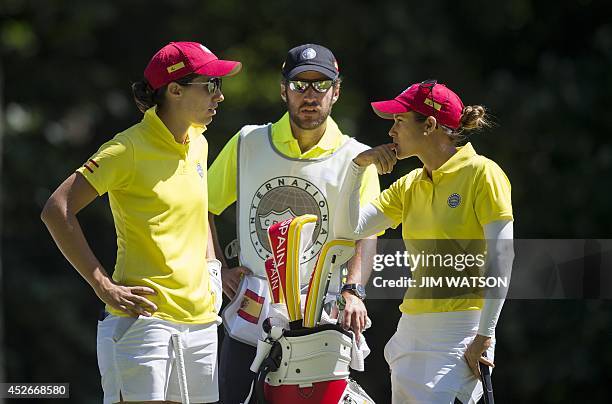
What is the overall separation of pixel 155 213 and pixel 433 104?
103cm

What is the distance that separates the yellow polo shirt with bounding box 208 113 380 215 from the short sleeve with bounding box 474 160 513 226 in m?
0.65

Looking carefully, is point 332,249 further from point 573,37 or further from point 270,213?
point 573,37

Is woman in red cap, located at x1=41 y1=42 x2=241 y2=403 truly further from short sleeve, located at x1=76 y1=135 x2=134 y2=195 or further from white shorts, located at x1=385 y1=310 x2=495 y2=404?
white shorts, located at x1=385 y1=310 x2=495 y2=404

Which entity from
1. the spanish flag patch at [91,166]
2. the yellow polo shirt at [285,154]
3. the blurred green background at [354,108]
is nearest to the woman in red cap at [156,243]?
the spanish flag patch at [91,166]

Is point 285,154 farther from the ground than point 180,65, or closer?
closer

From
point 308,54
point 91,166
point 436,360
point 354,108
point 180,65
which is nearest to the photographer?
point 91,166

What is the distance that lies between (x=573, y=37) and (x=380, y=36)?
1613 millimetres

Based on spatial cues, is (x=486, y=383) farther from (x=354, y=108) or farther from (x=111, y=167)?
(x=354, y=108)

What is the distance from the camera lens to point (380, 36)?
1042 cm

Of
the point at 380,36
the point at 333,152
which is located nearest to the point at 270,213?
the point at 333,152

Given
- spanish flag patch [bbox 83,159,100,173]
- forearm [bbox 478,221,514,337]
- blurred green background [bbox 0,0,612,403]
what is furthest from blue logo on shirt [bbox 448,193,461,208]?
blurred green background [bbox 0,0,612,403]

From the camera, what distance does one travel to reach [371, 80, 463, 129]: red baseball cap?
4512mm

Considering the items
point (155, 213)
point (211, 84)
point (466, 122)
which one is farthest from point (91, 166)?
point (466, 122)

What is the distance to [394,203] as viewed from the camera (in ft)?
15.4
